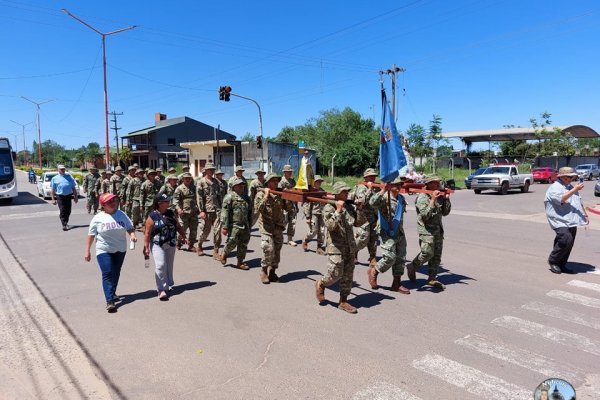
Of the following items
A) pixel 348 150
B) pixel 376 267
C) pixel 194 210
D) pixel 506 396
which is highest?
pixel 348 150

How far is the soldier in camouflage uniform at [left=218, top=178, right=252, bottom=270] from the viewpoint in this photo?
7.64 meters

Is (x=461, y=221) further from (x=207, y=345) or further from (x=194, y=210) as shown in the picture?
(x=207, y=345)

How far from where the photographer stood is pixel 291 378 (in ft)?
12.7

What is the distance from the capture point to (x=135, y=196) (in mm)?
11891

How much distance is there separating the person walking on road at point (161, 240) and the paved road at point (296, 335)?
31cm

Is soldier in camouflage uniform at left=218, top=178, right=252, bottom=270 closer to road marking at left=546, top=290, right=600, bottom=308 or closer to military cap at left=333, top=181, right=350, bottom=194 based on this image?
military cap at left=333, top=181, right=350, bottom=194

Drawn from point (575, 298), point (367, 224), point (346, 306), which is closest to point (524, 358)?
point (346, 306)

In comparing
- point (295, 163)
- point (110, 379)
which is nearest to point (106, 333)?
point (110, 379)

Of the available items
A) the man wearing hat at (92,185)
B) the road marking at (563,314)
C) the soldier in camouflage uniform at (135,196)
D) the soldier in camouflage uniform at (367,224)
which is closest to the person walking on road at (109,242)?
the soldier in camouflage uniform at (367,224)

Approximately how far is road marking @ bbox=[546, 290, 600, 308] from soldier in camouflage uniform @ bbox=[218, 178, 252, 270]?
16.3ft

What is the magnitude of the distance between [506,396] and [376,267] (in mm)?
2942

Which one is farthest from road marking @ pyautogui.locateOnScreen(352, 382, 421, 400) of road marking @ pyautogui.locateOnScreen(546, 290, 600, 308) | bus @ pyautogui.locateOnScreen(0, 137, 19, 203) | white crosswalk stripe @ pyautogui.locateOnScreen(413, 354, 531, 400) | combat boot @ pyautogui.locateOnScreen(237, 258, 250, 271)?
bus @ pyautogui.locateOnScreen(0, 137, 19, 203)

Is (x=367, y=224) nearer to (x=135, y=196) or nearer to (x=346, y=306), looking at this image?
A: (x=346, y=306)

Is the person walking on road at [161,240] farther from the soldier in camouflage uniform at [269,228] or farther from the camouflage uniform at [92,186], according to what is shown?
the camouflage uniform at [92,186]
